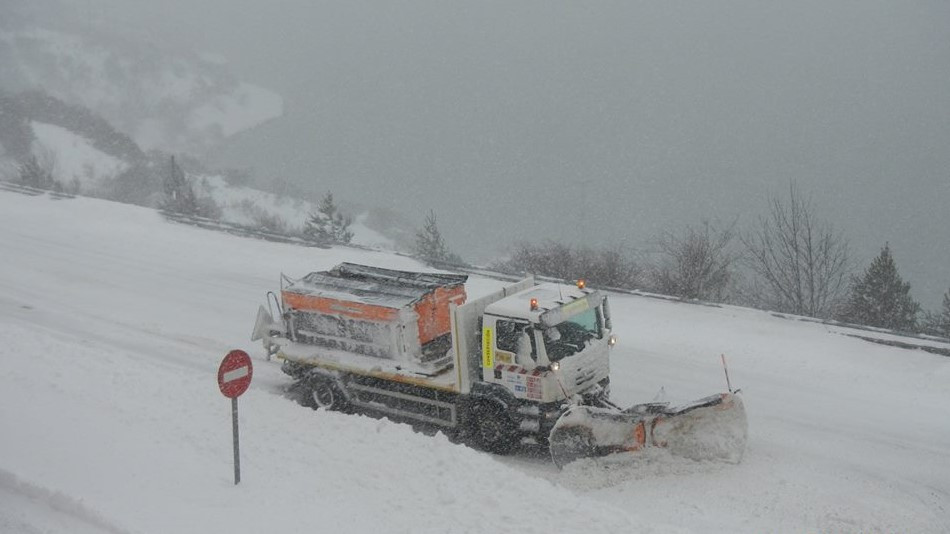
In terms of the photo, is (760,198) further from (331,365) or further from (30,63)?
(331,365)

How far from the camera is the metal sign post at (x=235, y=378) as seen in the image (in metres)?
9.12

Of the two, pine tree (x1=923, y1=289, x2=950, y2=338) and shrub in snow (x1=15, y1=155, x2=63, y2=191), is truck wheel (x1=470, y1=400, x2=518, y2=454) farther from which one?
shrub in snow (x1=15, y1=155, x2=63, y2=191)

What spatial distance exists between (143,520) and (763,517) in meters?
7.33

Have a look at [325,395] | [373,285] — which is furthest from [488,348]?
[325,395]

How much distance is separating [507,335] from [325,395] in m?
3.80

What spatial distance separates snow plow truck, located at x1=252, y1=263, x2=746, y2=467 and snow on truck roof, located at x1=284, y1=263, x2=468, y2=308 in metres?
0.03

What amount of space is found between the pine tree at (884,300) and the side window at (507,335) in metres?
18.2

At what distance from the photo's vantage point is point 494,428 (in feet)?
39.4

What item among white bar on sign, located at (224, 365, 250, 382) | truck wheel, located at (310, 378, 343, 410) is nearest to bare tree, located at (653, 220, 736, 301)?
truck wheel, located at (310, 378, 343, 410)

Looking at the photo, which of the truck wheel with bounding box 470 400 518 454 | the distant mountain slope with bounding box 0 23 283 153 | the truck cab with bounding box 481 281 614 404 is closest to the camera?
the truck cab with bounding box 481 281 614 404

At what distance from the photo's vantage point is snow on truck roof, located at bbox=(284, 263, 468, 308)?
13031 mm

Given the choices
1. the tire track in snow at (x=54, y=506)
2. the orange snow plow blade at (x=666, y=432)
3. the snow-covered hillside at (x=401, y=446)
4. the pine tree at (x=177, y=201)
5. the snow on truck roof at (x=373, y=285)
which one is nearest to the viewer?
the tire track in snow at (x=54, y=506)

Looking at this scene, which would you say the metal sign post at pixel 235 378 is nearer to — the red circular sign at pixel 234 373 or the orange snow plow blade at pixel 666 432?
the red circular sign at pixel 234 373

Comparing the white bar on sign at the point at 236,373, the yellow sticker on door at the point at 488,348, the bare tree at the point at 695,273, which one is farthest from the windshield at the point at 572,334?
the bare tree at the point at 695,273
